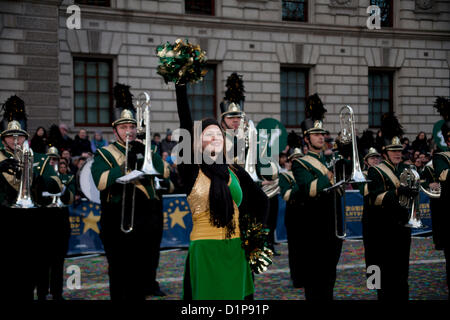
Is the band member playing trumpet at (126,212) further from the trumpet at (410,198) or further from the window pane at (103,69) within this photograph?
the window pane at (103,69)

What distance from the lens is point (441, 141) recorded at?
1044 centimetres

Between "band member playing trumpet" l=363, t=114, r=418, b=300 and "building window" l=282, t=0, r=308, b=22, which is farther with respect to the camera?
"building window" l=282, t=0, r=308, b=22

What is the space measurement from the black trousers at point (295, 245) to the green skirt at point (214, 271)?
4.00 m

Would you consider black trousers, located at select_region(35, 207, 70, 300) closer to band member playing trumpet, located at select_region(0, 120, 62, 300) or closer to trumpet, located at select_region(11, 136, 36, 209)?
band member playing trumpet, located at select_region(0, 120, 62, 300)

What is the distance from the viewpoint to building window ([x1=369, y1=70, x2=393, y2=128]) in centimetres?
2412

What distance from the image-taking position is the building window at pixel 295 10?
22875mm

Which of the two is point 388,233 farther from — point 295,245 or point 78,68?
point 78,68

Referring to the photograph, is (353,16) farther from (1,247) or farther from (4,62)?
(1,247)

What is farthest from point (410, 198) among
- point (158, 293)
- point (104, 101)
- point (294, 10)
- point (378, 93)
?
point (378, 93)

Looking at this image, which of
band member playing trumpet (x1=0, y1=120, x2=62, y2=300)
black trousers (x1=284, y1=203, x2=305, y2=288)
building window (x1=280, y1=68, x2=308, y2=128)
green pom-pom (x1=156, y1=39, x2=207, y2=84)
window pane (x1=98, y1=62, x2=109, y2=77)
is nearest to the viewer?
green pom-pom (x1=156, y1=39, x2=207, y2=84)

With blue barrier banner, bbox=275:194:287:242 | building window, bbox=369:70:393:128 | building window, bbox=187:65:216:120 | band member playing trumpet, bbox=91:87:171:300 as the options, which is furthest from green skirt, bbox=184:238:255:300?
building window, bbox=369:70:393:128

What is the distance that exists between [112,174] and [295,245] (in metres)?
3.77

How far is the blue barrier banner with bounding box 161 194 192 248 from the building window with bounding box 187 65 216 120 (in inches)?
356

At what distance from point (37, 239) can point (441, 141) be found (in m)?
6.98
